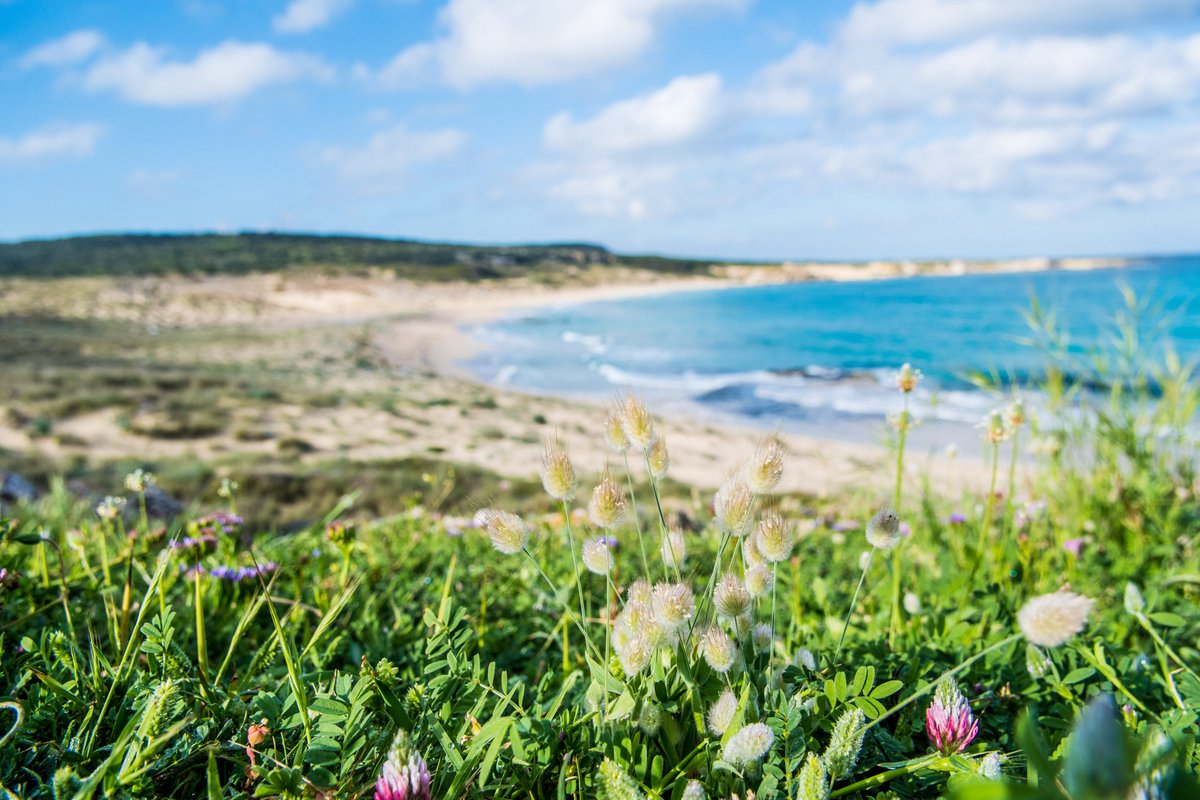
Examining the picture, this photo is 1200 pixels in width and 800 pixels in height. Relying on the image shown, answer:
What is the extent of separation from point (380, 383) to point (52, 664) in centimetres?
2520

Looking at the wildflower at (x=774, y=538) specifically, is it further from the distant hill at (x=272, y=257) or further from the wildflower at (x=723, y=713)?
the distant hill at (x=272, y=257)

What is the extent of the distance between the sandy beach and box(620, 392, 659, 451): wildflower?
6 centimetres

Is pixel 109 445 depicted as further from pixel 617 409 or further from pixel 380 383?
pixel 617 409

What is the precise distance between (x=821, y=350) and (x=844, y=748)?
40942 mm

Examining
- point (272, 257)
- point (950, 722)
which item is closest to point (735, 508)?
point (950, 722)

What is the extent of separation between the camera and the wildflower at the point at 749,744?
103cm

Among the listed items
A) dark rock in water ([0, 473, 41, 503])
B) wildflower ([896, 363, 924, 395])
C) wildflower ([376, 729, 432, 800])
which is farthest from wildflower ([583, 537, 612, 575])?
dark rock in water ([0, 473, 41, 503])

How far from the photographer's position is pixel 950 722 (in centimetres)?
125

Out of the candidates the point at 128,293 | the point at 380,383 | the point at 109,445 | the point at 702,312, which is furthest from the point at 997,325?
the point at 128,293

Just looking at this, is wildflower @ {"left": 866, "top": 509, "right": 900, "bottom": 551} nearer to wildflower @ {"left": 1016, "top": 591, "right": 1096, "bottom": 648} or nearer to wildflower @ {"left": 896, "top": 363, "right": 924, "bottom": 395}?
wildflower @ {"left": 1016, "top": 591, "right": 1096, "bottom": 648}

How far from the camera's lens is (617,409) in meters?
1.35

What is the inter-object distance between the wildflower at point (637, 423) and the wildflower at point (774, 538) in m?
0.24

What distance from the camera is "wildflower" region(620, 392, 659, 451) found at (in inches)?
49.2

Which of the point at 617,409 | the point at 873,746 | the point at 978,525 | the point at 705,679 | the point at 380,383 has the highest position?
the point at 617,409
